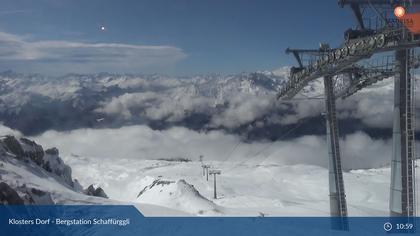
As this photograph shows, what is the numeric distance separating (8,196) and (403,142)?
33.3 metres

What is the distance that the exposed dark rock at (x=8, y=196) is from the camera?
120 feet

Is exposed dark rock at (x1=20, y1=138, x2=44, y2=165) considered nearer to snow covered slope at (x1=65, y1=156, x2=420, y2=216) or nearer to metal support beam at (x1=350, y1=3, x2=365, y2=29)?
snow covered slope at (x1=65, y1=156, x2=420, y2=216)

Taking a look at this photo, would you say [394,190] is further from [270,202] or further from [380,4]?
[270,202]

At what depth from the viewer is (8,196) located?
37.1 metres

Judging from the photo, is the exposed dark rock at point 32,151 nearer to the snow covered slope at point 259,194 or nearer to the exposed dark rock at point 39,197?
the exposed dark rock at point 39,197

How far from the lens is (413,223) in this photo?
24.3 meters

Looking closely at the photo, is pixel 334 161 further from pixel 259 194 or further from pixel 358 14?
pixel 259 194

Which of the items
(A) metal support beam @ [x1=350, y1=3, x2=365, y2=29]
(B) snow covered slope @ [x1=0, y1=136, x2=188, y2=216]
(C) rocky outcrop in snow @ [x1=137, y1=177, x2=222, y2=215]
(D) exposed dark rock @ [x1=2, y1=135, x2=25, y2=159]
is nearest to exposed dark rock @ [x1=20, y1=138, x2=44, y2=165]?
(B) snow covered slope @ [x1=0, y1=136, x2=188, y2=216]

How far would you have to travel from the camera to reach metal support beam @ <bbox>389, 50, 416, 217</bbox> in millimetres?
24106

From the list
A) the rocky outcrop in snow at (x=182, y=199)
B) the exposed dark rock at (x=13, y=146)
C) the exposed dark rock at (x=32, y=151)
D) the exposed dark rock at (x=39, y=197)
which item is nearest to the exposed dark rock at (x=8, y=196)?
the exposed dark rock at (x=39, y=197)

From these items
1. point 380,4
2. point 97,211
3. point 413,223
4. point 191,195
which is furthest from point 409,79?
point 191,195

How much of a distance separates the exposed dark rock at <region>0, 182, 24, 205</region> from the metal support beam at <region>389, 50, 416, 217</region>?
105 ft

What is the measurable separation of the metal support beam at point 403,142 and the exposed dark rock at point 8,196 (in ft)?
105

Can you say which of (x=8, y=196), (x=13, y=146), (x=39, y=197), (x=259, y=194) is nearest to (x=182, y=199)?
(x=13, y=146)
